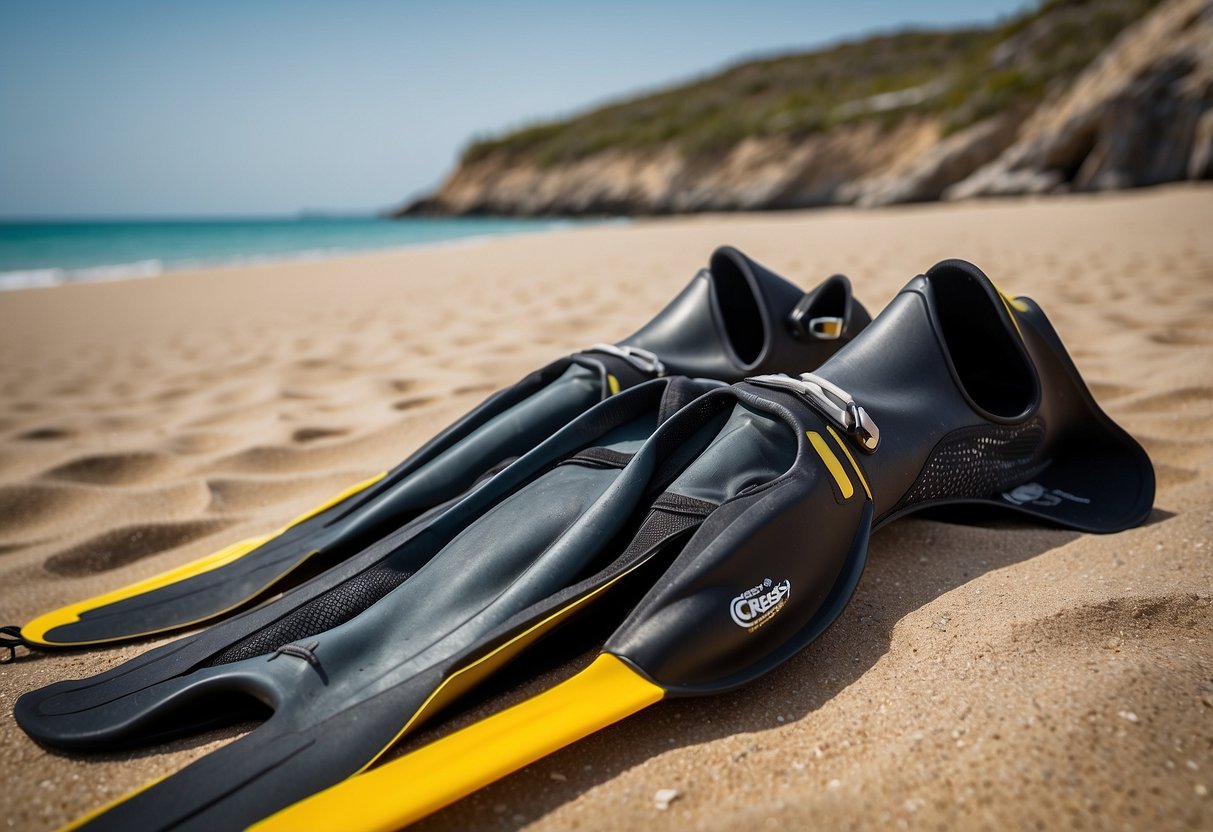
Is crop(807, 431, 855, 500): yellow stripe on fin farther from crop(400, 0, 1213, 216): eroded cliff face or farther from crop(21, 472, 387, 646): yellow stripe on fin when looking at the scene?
crop(400, 0, 1213, 216): eroded cliff face

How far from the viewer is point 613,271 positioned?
628 cm

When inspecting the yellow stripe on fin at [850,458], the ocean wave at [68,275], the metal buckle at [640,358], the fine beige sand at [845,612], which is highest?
the ocean wave at [68,275]

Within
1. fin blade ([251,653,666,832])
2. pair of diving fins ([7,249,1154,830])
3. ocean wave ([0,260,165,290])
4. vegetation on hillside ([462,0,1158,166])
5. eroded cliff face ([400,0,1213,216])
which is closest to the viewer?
fin blade ([251,653,666,832])

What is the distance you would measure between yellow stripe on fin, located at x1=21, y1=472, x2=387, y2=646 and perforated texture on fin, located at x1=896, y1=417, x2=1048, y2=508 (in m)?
1.29

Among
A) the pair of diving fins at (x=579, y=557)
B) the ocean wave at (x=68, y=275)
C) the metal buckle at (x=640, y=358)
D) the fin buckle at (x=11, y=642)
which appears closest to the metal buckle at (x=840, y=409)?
the pair of diving fins at (x=579, y=557)

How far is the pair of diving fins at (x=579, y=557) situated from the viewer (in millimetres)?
1014

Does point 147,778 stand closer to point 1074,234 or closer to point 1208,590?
point 1208,590

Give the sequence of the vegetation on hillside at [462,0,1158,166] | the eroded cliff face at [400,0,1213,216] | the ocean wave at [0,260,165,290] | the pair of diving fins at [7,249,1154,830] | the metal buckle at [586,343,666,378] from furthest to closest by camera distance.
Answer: the vegetation on hillside at [462,0,1158,166] → the eroded cliff face at [400,0,1213,216] → the ocean wave at [0,260,165,290] → the metal buckle at [586,343,666,378] → the pair of diving fins at [7,249,1154,830]

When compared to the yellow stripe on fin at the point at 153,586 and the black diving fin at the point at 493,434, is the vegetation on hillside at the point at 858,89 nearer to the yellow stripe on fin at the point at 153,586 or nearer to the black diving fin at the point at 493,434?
the black diving fin at the point at 493,434

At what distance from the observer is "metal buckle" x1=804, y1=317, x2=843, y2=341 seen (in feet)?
6.63

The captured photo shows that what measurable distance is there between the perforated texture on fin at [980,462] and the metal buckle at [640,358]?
67cm

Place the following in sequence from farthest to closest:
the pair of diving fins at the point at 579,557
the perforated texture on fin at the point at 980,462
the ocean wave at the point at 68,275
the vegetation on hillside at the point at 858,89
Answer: the vegetation on hillside at the point at 858,89, the ocean wave at the point at 68,275, the perforated texture on fin at the point at 980,462, the pair of diving fins at the point at 579,557

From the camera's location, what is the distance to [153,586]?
1646 millimetres

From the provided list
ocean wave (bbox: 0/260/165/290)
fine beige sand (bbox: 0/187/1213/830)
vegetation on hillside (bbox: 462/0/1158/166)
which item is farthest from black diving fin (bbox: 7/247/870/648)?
vegetation on hillside (bbox: 462/0/1158/166)
